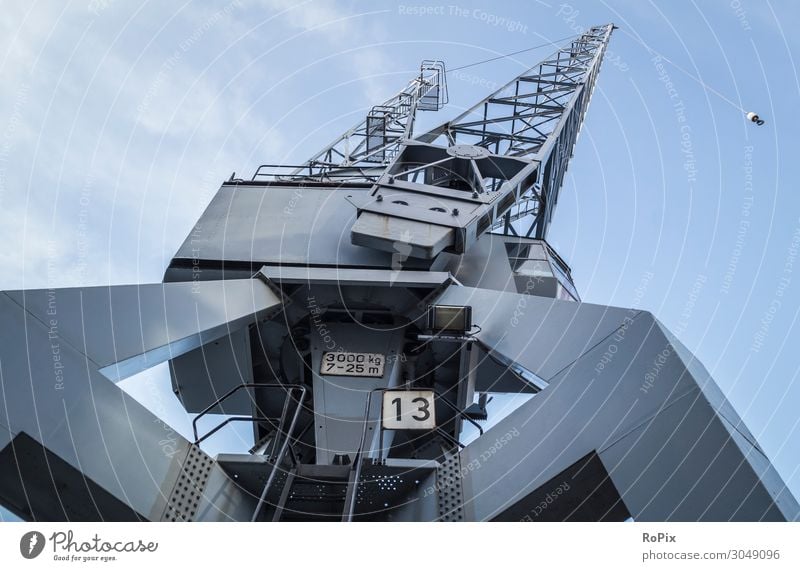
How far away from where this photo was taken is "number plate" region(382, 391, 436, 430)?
18.7 ft

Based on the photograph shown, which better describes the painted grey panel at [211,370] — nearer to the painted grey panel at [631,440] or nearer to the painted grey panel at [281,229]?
the painted grey panel at [281,229]

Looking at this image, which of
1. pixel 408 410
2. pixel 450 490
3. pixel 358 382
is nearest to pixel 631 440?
pixel 450 490

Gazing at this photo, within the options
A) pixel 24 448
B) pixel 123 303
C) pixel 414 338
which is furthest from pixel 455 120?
pixel 24 448

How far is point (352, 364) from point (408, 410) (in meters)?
2.53

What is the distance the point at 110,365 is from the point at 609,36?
23.1 m

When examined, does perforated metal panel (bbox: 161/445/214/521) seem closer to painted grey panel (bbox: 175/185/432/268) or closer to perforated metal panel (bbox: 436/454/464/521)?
perforated metal panel (bbox: 436/454/464/521)

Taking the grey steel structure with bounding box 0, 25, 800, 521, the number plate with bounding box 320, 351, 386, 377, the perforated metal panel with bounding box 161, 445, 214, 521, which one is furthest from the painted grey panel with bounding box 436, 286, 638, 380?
the perforated metal panel with bounding box 161, 445, 214, 521

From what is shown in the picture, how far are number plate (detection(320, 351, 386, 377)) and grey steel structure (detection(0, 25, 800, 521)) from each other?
62 millimetres

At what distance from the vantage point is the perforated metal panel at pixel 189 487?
5.03m

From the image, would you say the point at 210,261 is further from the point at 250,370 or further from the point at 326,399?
the point at 326,399

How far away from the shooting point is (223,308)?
272 inches

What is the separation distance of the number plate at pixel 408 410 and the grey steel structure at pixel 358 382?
61 millimetres

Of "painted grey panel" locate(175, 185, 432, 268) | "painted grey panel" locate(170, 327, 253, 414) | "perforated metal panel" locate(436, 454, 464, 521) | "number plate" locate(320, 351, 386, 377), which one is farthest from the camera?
"painted grey panel" locate(175, 185, 432, 268)
